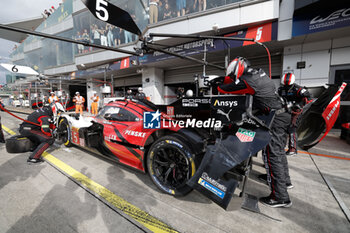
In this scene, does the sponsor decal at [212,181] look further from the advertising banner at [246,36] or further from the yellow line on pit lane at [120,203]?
the advertising banner at [246,36]

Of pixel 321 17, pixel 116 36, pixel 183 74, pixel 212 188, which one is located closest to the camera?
pixel 212 188

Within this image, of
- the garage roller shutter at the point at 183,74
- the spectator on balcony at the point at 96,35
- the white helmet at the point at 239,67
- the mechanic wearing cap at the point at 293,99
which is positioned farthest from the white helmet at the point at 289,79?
→ the spectator on balcony at the point at 96,35

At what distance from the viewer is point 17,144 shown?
3.00 meters

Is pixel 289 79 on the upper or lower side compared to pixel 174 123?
upper

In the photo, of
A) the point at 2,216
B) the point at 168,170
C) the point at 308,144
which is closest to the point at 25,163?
the point at 2,216

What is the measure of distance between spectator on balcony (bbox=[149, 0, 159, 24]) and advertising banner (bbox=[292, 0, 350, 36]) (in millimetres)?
5968

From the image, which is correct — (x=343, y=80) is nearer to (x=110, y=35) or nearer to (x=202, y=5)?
(x=202, y=5)

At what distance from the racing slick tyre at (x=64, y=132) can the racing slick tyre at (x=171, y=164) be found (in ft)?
8.48

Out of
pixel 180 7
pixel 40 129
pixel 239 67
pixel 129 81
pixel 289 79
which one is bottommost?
pixel 40 129

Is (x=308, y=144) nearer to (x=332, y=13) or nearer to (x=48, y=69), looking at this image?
(x=332, y=13)

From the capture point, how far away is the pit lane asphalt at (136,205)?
1443mm

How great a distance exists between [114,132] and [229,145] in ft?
6.01

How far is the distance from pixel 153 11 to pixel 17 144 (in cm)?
797

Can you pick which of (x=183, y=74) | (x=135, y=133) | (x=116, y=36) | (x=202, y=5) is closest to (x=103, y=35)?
(x=116, y=36)
